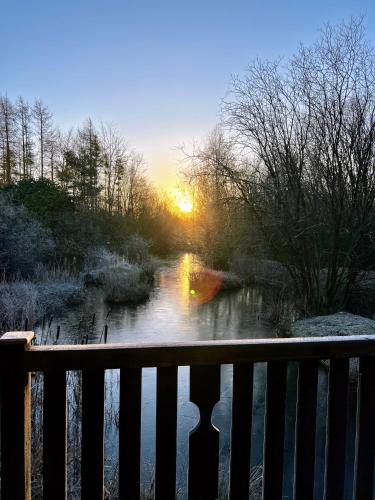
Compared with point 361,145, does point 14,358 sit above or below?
below

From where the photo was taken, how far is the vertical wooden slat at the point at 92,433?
1.16m

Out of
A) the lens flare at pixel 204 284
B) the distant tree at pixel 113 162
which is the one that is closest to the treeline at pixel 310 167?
the lens flare at pixel 204 284

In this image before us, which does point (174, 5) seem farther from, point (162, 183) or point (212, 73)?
point (162, 183)

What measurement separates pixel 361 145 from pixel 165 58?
417 cm

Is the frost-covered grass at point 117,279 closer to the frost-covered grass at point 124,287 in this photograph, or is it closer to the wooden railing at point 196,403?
the frost-covered grass at point 124,287

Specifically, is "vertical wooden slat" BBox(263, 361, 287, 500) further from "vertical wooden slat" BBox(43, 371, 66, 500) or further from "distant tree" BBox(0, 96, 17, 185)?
"distant tree" BBox(0, 96, 17, 185)

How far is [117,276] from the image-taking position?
11375 millimetres

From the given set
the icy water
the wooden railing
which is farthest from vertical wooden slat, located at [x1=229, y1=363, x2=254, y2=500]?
the icy water

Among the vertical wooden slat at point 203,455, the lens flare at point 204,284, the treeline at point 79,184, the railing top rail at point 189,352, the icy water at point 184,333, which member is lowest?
the icy water at point 184,333

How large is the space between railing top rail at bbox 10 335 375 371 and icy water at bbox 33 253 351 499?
1.54m

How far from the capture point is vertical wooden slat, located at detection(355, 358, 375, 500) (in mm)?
1324

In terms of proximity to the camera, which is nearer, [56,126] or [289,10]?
[289,10]

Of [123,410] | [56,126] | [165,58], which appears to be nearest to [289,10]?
[165,58]

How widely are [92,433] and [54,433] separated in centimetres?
11
